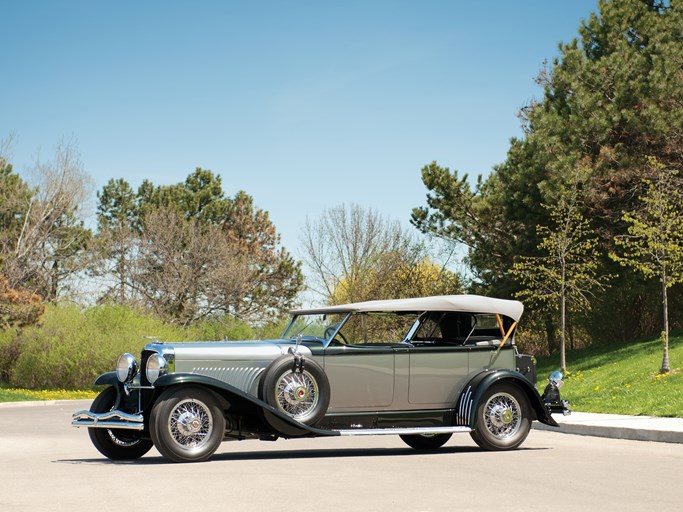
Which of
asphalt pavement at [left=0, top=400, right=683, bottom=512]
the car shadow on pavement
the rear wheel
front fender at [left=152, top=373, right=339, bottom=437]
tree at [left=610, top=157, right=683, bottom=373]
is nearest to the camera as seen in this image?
asphalt pavement at [left=0, top=400, right=683, bottom=512]

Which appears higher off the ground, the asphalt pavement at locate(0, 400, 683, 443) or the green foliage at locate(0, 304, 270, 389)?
the green foliage at locate(0, 304, 270, 389)

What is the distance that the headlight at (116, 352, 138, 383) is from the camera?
499 inches

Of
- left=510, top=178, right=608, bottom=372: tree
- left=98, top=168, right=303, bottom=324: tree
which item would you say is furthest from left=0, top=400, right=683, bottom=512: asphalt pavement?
left=98, top=168, right=303, bottom=324: tree

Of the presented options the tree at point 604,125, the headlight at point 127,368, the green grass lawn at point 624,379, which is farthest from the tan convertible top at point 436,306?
the tree at point 604,125

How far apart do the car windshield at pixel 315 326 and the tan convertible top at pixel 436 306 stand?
0.08 m

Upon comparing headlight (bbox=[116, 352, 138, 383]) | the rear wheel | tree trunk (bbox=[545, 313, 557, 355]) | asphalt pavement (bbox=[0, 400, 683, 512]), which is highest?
tree trunk (bbox=[545, 313, 557, 355])

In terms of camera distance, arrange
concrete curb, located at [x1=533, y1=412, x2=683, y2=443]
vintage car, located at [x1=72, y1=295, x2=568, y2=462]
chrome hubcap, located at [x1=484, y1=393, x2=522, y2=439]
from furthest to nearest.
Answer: concrete curb, located at [x1=533, y1=412, x2=683, y2=443] → chrome hubcap, located at [x1=484, y1=393, x2=522, y2=439] → vintage car, located at [x1=72, y1=295, x2=568, y2=462]

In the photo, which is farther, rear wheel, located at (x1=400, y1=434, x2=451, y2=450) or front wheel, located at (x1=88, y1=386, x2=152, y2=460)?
rear wheel, located at (x1=400, y1=434, x2=451, y2=450)

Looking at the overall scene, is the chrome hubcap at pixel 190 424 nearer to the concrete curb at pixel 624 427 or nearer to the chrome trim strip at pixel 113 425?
the chrome trim strip at pixel 113 425

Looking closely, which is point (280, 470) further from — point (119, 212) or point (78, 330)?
point (119, 212)

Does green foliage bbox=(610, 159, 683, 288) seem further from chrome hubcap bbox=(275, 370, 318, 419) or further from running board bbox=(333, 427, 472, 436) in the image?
chrome hubcap bbox=(275, 370, 318, 419)

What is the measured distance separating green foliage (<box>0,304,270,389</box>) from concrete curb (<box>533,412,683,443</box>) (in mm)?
23493

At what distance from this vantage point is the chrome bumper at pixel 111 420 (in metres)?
11.8

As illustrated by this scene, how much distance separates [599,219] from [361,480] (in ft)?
90.3
